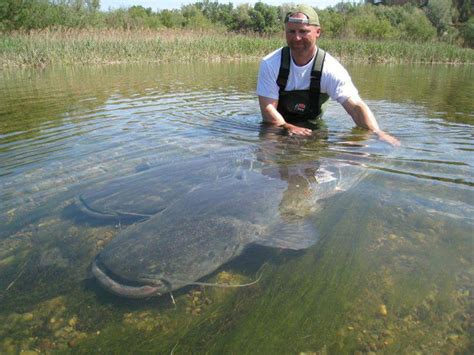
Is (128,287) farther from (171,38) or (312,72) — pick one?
(171,38)

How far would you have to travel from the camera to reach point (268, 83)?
521 centimetres

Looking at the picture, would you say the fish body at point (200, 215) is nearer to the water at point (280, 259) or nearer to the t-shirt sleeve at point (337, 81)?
the water at point (280, 259)

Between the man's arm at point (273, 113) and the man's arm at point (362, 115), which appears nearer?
the man's arm at point (362, 115)

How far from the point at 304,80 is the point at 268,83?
482 mm

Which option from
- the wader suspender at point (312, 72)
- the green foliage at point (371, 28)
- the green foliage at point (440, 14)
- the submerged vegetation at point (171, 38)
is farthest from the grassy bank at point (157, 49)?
the green foliage at point (440, 14)

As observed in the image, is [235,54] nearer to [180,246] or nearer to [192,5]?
[180,246]

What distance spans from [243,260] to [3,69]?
17566 mm

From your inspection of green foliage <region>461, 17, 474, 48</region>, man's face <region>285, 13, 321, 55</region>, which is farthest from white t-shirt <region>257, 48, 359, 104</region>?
green foliage <region>461, 17, 474, 48</region>

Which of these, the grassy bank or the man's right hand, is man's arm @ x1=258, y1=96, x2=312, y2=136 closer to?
the man's right hand

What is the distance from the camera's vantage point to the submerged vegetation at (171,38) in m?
17.9

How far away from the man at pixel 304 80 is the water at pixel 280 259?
14.0 inches

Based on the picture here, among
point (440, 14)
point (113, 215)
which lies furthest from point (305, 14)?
point (440, 14)

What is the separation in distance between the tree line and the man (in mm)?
23119

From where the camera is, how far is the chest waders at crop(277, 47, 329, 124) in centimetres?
501
